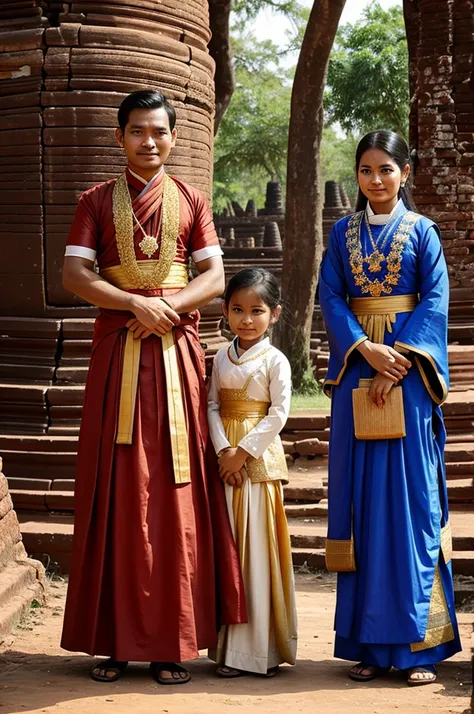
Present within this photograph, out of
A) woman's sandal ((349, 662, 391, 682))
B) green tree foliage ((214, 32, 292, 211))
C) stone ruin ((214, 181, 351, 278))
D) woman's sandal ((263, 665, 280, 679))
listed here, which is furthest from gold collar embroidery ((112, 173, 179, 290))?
green tree foliage ((214, 32, 292, 211))

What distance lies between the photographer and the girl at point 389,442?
385 centimetres

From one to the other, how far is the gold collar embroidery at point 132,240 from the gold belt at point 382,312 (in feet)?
2.42

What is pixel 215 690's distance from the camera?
372 centimetres

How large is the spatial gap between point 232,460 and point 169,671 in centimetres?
75

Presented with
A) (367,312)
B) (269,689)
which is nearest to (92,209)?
(367,312)

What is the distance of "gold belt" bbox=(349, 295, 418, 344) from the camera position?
158 inches

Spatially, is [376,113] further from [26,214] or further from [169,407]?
[169,407]

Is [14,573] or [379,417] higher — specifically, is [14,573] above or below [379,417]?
below

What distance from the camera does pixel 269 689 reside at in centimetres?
376

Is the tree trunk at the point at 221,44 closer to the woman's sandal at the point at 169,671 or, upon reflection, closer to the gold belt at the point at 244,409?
the gold belt at the point at 244,409

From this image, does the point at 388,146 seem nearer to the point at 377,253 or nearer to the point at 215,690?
the point at 377,253

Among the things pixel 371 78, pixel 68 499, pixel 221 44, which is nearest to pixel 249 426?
pixel 68 499

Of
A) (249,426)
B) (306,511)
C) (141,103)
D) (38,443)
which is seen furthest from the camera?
(306,511)

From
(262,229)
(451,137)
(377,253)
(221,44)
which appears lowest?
(377,253)
